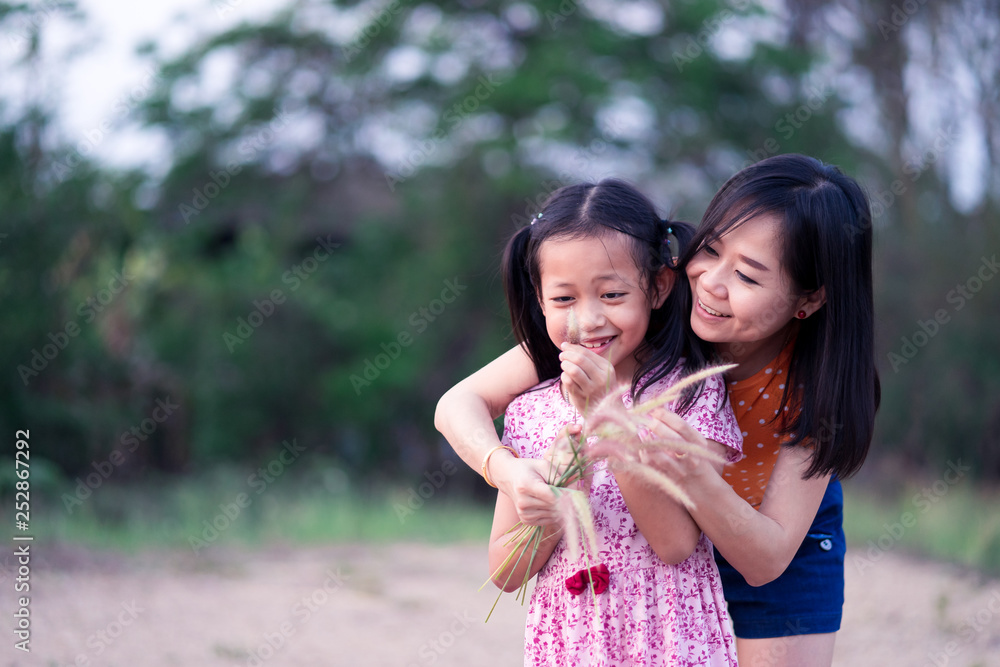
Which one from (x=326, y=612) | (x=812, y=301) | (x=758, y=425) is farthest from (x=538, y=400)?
(x=326, y=612)

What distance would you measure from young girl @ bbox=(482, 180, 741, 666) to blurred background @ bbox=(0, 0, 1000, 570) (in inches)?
202

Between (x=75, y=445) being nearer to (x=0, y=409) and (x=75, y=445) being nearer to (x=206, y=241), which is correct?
(x=0, y=409)

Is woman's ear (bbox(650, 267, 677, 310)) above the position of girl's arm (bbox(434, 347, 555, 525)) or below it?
above

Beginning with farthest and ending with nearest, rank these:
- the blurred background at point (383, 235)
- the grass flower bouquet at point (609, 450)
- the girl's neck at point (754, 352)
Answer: the blurred background at point (383, 235) < the girl's neck at point (754, 352) < the grass flower bouquet at point (609, 450)

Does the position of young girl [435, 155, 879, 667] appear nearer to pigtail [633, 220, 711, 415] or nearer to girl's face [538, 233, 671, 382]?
pigtail [633, 220, 711, 415]

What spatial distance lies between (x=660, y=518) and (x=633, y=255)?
577 mm

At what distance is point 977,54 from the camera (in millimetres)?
9469

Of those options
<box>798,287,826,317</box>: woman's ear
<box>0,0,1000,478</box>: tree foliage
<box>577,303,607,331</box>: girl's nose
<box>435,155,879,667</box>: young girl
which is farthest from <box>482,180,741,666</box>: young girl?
<box>0,0,1000,478</box>: tree foliage

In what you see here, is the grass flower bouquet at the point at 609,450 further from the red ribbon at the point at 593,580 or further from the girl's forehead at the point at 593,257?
the girl's forehead at the point at 593,257

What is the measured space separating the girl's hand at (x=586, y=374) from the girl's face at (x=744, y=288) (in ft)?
1.15

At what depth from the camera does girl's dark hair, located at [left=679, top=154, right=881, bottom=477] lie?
1932 millimetres

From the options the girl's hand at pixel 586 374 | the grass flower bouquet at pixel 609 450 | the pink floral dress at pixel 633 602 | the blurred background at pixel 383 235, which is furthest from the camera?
the blurred background at pixel 383 235

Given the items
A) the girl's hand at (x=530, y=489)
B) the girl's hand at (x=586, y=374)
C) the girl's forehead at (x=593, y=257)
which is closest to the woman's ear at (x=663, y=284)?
the girl's forehead at (x=593, y=257)

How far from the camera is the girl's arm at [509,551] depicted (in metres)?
1.94
